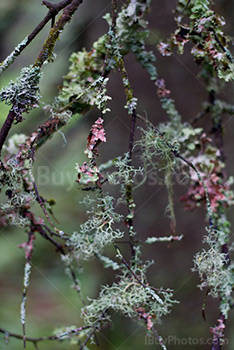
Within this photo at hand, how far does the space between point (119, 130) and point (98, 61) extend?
58cm

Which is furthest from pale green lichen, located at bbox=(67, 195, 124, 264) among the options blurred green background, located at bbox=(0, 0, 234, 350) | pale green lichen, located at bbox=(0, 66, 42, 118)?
blurred green background, located at bbox=(0, 0, 234, 350)

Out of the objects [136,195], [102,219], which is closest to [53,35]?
[102,219]

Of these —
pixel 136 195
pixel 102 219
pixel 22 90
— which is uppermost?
pixel 136 195

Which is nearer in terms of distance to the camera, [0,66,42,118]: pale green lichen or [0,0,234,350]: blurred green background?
[0,66,42,118]: pale green lichen

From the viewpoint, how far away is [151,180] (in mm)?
1245

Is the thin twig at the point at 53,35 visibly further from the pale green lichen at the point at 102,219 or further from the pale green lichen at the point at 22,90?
the pale green lichen at the point at 102,219

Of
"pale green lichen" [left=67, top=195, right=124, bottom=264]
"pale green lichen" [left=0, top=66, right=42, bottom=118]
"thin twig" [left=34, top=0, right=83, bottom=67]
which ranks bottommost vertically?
"pale green lichen" [left=67, top=195, right=124, bottom=264]

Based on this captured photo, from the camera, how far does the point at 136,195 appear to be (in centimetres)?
127

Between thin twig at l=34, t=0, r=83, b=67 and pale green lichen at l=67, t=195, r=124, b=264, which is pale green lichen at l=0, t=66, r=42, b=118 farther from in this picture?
pale green lichen at l=67, t=195, r=124, b=264

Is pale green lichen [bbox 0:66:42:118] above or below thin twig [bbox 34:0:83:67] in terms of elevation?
below

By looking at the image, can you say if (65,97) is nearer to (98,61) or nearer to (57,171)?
(98,61)

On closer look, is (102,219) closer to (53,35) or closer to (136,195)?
(53,35)

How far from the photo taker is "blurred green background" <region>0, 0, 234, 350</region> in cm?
123

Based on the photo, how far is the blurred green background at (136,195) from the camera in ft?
4.03
